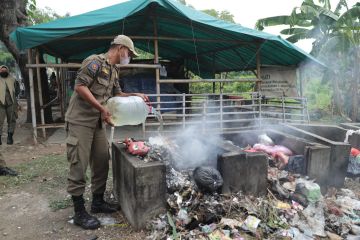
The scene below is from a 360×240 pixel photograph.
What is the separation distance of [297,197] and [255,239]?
3.75 feet

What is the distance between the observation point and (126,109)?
4137 mm

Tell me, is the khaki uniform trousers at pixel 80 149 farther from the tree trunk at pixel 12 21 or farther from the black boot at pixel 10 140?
the tree trunk at pixel 12 21

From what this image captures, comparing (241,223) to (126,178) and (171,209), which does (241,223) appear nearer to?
(171,209)

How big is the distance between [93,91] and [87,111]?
0.24 meters

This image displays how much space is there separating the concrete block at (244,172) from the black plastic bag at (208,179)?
0.55 feet

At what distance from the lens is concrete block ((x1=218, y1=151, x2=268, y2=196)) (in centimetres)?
403

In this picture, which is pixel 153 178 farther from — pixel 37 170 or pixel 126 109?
pixel 37 170

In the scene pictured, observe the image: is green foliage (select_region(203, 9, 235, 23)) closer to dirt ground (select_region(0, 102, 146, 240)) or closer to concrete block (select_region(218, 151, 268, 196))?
dirt ground (select_region(0, 102, 146, 240))

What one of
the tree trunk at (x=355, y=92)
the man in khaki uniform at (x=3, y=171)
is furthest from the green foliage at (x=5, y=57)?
the tree trunk at (x=355, y=92)

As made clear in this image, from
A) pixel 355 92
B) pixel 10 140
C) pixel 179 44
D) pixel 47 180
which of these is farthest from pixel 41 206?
pixel 355 92

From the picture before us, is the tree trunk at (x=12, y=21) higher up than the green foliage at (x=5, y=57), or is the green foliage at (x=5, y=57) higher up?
the green foliage at (x=5, y=57)

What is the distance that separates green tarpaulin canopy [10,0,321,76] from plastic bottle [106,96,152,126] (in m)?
3.33

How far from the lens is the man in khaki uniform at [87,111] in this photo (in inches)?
135

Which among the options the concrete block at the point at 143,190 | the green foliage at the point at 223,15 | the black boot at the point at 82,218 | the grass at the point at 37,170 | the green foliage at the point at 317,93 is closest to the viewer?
the concrete block at the point at 143,190
